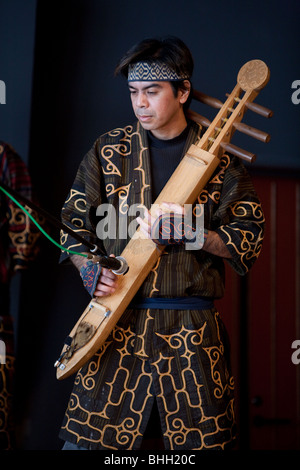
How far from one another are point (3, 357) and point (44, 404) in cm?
55

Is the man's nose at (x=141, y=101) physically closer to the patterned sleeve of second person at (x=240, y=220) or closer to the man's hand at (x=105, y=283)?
the patterned sleeve of second person at (x=240, y=220)

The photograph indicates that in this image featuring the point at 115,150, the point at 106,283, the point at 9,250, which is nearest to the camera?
the point at 106,283

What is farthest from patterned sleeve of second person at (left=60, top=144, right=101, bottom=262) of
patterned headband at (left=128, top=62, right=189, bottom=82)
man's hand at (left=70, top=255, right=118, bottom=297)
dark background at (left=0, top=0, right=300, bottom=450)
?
dark background at (left=0, top=0, right=300, bottom=450)

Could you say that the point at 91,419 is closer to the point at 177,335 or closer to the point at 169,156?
the point at 177,335

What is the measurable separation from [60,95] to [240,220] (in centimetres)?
127

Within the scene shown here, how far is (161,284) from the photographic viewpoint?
180 centimetres

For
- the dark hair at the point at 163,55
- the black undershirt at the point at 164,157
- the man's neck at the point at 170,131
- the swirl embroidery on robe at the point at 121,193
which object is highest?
the dark hair at the point at 163,55

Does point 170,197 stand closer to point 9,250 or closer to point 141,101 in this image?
point 141,101

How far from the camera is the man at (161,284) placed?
176 cm

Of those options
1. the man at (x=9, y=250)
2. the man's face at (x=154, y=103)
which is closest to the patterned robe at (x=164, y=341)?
the man's face at (x=154, y=103)

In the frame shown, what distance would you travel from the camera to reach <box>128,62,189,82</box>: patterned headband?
1.83 m

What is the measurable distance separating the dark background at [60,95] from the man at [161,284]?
31.0 inches

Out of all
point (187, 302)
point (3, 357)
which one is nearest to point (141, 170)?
point (187, 302)

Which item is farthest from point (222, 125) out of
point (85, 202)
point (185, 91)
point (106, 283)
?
point (106, 283)
